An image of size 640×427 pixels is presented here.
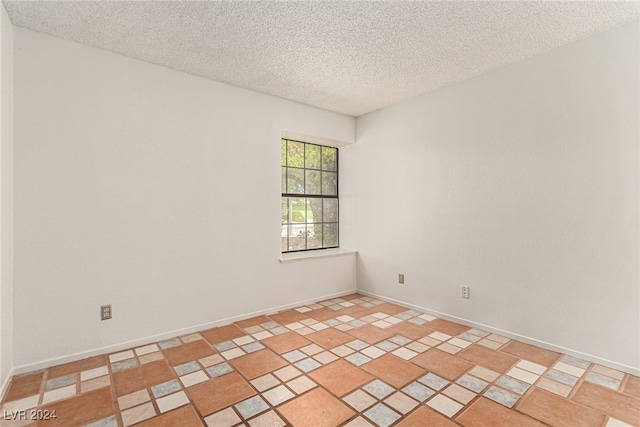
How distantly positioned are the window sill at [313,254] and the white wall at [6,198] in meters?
2.22

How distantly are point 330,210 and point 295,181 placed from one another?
73 cm

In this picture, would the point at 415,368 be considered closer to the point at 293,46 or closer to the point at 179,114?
the point at 293,46

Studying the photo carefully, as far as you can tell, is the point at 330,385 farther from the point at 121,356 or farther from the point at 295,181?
the point at 295,181

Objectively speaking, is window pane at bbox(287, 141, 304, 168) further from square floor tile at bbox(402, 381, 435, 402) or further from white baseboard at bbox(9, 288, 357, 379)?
square floor tile at bbox(402, 381, 435, 402)

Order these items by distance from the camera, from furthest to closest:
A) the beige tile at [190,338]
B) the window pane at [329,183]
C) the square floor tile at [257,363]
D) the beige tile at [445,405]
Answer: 1. the window pane at [329,183]
2. the beige tile at [190,338]
3. the square floor tile at [257,363]
4. the beige tile at [445,405]

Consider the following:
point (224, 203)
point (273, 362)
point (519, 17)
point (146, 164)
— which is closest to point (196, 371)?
point (273, 362)

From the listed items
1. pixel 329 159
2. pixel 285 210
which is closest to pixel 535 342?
pixel 285 210

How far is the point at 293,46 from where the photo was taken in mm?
2477

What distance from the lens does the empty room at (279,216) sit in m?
1.97

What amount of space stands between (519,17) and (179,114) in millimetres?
2769

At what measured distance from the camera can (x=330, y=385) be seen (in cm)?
204

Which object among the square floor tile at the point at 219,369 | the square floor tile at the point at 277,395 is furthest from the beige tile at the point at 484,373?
the square floor tile at the point at 219,369

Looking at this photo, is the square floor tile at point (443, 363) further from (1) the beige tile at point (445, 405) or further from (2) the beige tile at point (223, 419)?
(2) the beige tile at point (223, 419)

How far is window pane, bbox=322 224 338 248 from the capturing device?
14.6ft
